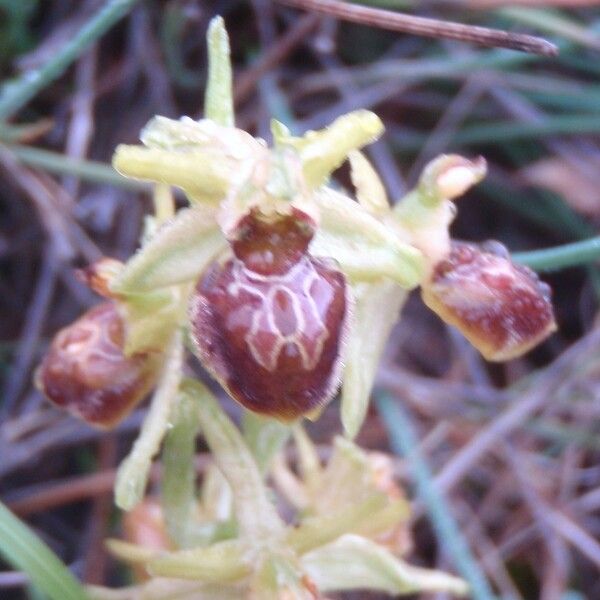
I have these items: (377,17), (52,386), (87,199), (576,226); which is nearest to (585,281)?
(576,226)

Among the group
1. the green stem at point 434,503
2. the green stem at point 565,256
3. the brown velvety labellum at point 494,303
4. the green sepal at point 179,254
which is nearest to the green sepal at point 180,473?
the green sepal at point 179,254

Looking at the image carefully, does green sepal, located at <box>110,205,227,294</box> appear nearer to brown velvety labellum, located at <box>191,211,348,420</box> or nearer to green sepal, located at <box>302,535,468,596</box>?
brown velvety labellum, located at <box>191,211,348,420</box>

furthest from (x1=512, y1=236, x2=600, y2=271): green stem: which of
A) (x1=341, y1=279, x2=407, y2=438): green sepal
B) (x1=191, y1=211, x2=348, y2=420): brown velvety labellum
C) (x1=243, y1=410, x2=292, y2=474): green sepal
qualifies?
(x1=191, y1=211, x2=348, y2=420): brown velvety labellum

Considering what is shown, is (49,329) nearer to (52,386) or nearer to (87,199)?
(87,199)

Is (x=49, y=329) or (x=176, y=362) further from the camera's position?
(x=49, y=329)

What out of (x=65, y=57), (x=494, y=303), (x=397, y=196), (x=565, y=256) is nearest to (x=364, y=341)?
(x=494, y=303)

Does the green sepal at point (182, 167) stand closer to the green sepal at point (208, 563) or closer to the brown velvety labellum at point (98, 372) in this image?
the brown velvety labellum at point (98, 372)

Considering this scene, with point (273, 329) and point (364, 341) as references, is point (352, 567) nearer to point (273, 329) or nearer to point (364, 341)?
point (364, 341)
